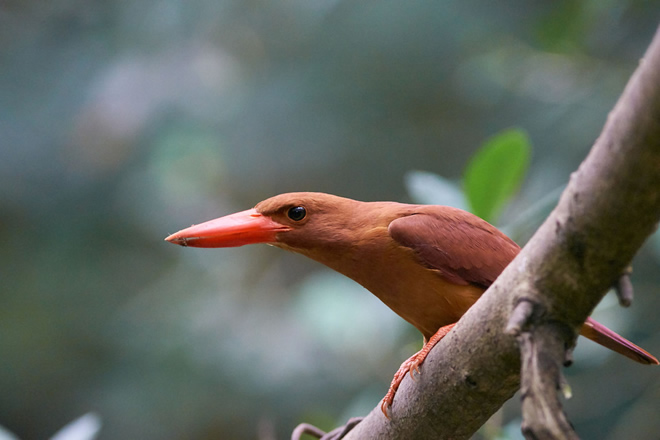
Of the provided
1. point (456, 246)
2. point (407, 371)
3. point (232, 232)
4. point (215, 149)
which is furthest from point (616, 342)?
point (215, 149)

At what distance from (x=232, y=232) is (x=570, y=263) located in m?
0.99

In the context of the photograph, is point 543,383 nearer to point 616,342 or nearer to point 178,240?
point 616,342

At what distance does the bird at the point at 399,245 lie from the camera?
155 centimetres

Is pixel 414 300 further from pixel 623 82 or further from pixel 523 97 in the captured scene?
pixel 523 97

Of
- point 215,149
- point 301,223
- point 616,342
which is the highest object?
point 301,223

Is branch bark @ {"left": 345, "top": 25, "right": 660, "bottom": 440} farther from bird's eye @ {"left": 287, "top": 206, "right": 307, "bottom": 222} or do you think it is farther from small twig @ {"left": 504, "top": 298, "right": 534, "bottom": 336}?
bird's eye @ {"left": 287, "top": 206, "right": 307, "bottom": 222}

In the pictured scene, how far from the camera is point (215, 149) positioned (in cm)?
399

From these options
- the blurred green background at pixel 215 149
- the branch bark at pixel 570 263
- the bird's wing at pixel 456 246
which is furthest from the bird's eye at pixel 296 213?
the blurred green background at pixel 215 149

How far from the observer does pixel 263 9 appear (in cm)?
409

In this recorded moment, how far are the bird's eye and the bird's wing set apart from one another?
255mm

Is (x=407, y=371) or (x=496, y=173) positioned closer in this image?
(x=407, y=371)

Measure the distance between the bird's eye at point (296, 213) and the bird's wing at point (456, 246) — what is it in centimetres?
25

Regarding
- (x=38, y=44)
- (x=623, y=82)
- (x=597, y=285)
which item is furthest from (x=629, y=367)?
(x=38, y=44)

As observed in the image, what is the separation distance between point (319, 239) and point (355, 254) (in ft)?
0.38
